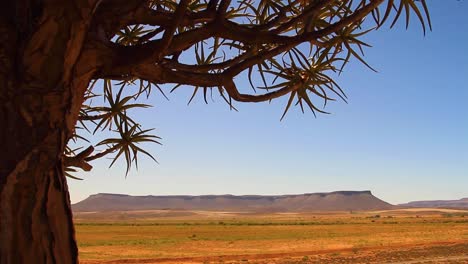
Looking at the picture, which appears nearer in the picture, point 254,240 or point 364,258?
point 364,258

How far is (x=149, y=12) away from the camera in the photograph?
3.58 metres

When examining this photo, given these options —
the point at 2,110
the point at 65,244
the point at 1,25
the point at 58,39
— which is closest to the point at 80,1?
the point at 58,39

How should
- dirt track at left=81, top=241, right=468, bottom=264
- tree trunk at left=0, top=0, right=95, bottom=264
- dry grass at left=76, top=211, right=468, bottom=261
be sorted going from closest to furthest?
tree trunk at left=0, top=0, right=95, bottom=264 < dirt track at left=81, top=241, right=468, bottom=264 < dry grass at left=76, top=211, right=468, bottom=261

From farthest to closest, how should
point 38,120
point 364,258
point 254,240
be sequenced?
1. point 254,240
2. point 364,258
3. point 38,120

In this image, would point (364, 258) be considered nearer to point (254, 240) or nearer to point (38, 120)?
point (254, 240)

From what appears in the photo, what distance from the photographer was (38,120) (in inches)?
108

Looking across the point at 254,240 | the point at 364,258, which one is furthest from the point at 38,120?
the point at 254,240

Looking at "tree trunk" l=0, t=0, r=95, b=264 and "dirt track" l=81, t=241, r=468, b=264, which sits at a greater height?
"tree trunk" l=0, t=0, r=95, b=264

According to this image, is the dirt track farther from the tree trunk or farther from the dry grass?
the tree trunk

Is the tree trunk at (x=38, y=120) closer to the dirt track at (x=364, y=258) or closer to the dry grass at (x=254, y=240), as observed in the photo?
the dirt track at (x=364, y=258)

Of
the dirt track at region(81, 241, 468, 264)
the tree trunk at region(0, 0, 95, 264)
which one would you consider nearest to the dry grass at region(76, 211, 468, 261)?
the dirt track at region(81, 241, 468, 264)

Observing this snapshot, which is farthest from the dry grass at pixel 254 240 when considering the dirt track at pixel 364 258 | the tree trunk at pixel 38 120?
the tree trunk at pixel 38 120

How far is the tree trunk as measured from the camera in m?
2.62

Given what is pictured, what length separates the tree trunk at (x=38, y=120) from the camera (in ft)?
8.60
